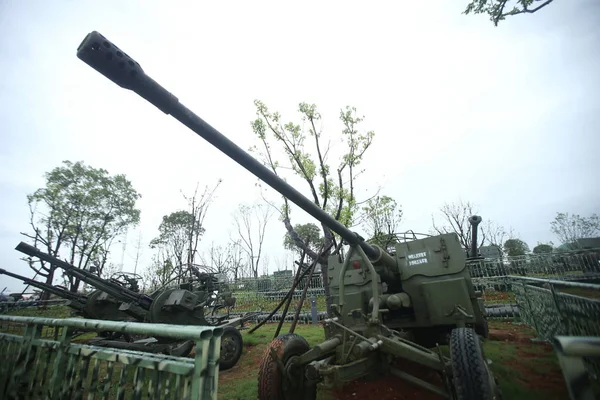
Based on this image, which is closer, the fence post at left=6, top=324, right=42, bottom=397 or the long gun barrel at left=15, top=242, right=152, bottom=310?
the fence post at left=6, top=324, right=42, bottom=397

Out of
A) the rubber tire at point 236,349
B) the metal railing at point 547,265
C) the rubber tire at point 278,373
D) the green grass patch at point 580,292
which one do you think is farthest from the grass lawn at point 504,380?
the metal railing at point 547,265

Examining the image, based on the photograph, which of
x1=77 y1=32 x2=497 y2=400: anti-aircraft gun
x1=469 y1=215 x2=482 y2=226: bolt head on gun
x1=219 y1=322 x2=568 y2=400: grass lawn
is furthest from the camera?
x1=469 y1=215 x2=482 y2=226: bolt head on gun

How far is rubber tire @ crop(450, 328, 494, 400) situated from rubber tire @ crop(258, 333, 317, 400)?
1744 millimetres

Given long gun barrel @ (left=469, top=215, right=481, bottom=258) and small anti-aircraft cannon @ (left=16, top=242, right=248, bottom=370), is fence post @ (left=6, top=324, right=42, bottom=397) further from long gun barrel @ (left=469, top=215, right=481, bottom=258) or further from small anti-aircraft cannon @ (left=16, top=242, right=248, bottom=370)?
long gun barrel @ (left=469, top=215, right=481, bottom=258)

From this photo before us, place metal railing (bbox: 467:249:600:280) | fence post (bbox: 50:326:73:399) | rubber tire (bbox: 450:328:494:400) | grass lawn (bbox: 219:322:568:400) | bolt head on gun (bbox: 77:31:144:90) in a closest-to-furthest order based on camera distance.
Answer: bolt head on gun (bbox: 77:31:144:90)
fence post (bbox: 50:326:73:399)
rubber tire (bbox: 450:328:494:400)
grass lawn (bbox: 219:322:568:400)
metal railing (bbox: 467:249:600:280)

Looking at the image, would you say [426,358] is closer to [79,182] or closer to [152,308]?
[152,308]

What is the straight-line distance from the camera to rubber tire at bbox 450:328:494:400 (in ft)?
9.36

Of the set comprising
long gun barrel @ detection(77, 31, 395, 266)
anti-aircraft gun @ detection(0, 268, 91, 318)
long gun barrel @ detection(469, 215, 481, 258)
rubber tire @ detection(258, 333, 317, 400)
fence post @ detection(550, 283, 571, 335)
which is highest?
long gun barrel @ detection(77, 31, 395, 266)

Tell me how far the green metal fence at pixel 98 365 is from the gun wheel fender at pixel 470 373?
2.71 meters

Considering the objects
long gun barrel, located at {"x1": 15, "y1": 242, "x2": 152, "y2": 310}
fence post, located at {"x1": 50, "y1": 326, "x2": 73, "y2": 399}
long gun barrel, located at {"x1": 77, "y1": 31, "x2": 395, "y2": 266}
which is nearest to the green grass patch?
long gun barrel, located at {"x1": 77, "y1": 31, "x2": 395, "y2": 266}

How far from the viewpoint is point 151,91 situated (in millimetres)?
2324

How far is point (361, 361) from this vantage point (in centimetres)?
341

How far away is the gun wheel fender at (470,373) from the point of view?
2854 mm

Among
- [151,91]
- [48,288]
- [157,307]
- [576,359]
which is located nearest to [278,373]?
[576,359]
